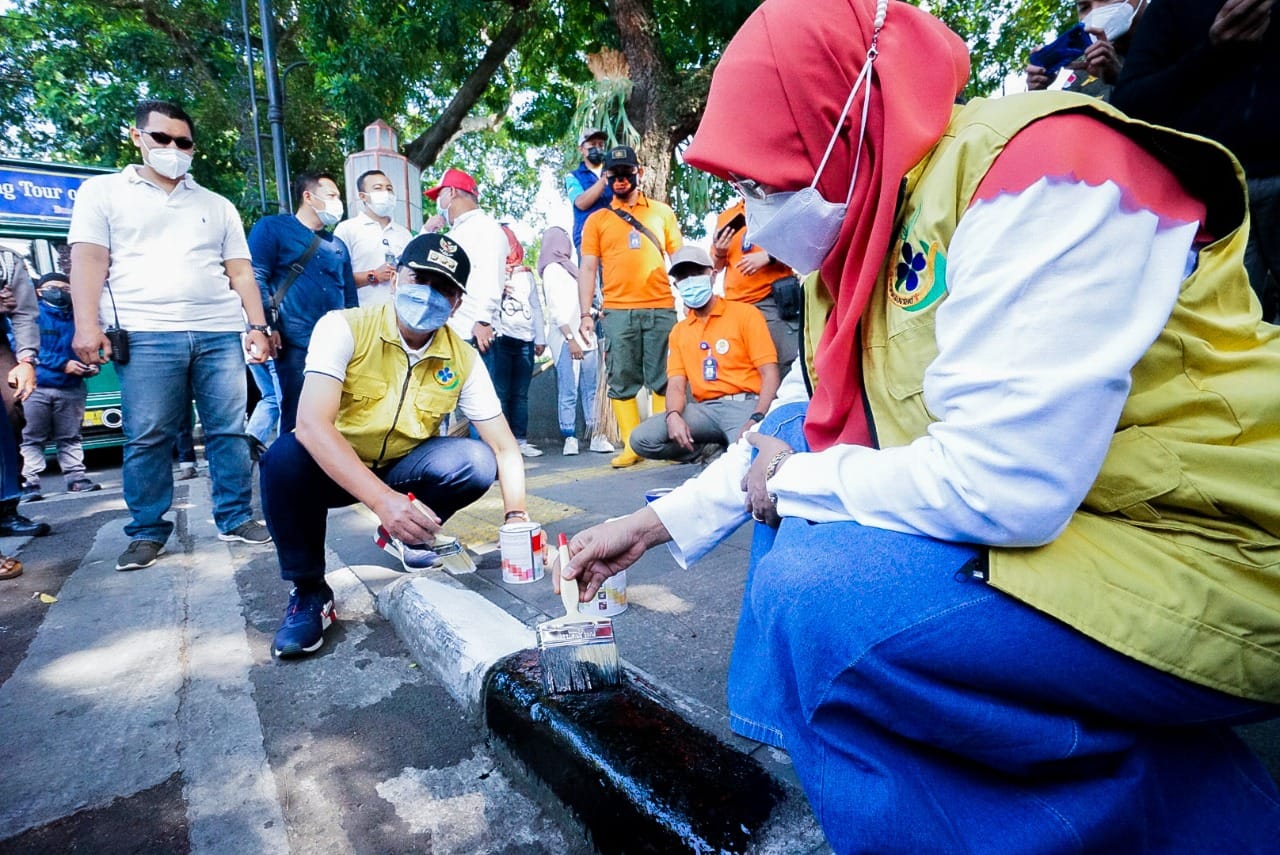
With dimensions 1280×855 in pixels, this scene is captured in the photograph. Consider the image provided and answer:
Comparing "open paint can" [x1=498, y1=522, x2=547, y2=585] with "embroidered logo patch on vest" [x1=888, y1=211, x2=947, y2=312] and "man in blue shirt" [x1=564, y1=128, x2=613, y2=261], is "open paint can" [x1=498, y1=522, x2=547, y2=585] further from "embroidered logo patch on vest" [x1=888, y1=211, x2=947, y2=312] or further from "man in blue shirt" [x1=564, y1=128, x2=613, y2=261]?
"man in blue shirt" [x1=564, y1=128, x2=613, y2=261]

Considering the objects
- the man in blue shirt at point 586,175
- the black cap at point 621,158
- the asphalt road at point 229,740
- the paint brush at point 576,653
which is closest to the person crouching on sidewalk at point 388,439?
the asphalt road at point 229,740

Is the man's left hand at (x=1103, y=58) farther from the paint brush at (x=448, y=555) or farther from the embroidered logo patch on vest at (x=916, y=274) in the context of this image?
the paint brush at (x=448, y=555)

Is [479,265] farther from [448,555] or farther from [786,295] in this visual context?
[448,555]

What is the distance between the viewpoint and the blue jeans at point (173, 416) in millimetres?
3207

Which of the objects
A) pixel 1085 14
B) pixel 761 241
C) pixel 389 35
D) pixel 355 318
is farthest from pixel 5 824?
pixel 389 35

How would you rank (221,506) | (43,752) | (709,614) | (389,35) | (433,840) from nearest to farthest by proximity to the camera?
1. (433,840)
2. (43,752)
3. (709,614)
4. (221,506)
5. (389,35)

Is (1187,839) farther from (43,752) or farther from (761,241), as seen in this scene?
(43,752)

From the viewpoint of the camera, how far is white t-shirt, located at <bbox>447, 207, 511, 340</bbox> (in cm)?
498

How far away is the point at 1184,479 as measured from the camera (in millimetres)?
883

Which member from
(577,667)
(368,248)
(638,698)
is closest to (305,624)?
(577,667)

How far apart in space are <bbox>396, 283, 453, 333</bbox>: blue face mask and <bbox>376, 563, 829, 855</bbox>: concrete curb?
1.17 m

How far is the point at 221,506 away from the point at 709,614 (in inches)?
106

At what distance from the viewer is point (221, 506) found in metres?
3.55

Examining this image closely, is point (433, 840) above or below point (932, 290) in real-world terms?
below
